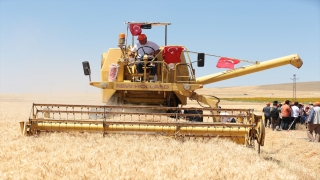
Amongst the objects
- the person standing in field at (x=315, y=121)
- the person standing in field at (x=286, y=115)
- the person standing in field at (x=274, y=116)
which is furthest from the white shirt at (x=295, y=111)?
the person standing in field at (x=315, y=121)

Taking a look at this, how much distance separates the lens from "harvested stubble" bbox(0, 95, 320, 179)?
510cm

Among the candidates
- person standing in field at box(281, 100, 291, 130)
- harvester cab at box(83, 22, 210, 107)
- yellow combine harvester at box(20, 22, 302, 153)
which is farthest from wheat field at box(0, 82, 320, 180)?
person standing in field at box(281, 100, 291, 130)

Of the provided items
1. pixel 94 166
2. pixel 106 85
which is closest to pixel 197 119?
pixel 106 85

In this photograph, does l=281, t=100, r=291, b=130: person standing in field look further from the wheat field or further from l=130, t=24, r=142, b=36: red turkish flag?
the wheat field

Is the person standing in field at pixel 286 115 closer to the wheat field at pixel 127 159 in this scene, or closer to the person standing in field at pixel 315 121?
the person standing in field at pixel 315 121

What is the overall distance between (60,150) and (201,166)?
2307 millimetres

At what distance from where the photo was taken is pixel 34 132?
7984mm

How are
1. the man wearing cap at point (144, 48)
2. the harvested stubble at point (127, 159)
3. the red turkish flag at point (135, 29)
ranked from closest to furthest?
the harvested stubble at point (127, 159) < the man wearing cap at point (144, 48) < the red turkish flag at point (135, 29)

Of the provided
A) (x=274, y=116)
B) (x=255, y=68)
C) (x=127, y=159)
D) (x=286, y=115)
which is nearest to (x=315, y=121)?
(x=255, y=68)

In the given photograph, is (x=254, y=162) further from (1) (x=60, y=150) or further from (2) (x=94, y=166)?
(1) (x=60, y=150)

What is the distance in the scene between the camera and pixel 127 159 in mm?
5930

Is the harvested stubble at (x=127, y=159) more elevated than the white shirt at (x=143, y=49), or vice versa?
the white shirt at (x=143, y=49)

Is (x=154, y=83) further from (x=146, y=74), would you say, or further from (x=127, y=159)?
(x=127, y=159)

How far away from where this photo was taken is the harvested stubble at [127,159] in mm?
5102
